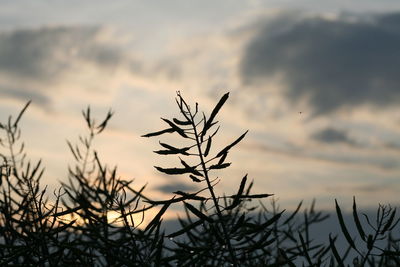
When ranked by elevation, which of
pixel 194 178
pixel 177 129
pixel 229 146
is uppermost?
pixel 177 129

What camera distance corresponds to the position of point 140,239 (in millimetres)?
3283

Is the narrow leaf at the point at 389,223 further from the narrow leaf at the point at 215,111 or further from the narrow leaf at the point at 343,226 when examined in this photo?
the narrow leaf at the point at 215,111

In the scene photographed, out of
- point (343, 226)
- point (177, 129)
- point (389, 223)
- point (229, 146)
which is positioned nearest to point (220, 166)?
point (229, 146)

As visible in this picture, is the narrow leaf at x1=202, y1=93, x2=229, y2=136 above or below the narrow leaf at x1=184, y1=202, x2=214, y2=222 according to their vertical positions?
above

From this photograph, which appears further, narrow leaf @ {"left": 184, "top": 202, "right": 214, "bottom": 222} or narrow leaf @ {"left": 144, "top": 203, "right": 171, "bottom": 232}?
narrow leaf @ {"left": 144, "top": 203, "right": 171, "bottom": 232}

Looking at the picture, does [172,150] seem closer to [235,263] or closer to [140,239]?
[140,239]

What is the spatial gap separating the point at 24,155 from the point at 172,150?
5485 millimetres

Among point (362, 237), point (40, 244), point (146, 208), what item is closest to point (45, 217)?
point (40, 244)

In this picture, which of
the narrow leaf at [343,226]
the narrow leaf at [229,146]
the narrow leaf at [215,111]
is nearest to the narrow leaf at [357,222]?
the narrow leaf at [343,226]

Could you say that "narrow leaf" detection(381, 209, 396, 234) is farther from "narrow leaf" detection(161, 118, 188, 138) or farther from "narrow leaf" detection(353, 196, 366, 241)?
"narrow leaf" detection(161, 118, 188, 138)

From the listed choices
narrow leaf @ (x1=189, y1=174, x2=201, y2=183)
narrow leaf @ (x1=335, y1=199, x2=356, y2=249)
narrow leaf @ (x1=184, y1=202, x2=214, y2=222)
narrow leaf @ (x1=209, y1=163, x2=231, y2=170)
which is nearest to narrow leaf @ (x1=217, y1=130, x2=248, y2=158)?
narrow leaf @ (x1=209, y1=163, x2=231, y2=170)

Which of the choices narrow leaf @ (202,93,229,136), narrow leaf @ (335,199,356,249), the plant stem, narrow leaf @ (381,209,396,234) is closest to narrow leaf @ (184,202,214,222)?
the plant stem

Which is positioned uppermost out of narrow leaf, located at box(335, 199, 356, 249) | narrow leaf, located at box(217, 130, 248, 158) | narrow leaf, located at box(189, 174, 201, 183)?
narrow leaf, located at box(217, 130, 248, 158)

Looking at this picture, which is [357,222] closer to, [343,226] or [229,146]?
[343,226]
